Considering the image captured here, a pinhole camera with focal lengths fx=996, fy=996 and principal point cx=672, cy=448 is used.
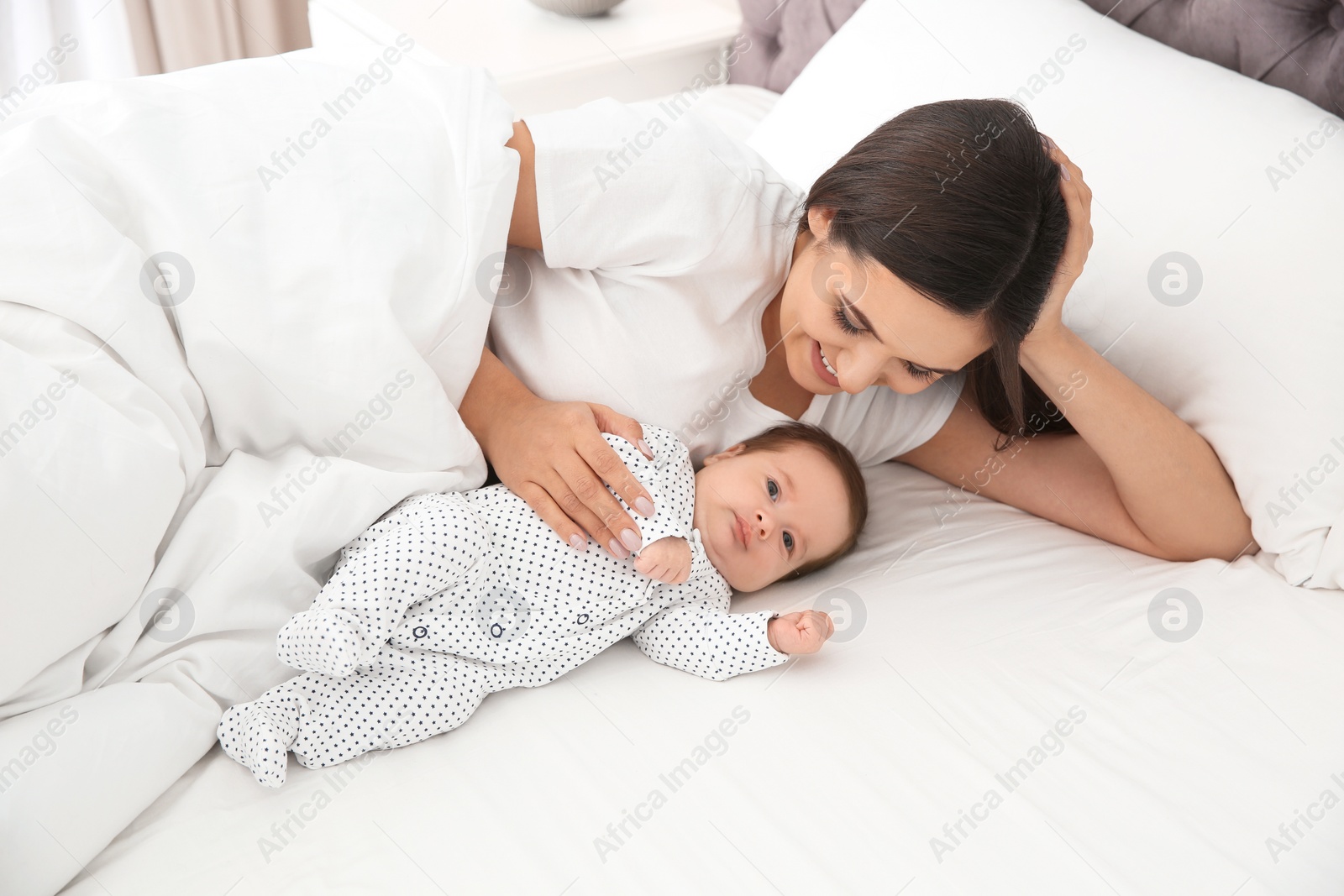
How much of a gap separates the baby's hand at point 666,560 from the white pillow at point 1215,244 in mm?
633

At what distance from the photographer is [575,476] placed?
1070 millimetres

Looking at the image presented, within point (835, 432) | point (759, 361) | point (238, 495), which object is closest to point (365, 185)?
point (238, 495)

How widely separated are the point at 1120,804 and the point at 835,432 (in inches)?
24.2

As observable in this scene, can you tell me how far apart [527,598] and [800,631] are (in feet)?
0.94

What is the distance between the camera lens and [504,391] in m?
1.19

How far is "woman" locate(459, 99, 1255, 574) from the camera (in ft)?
3.40

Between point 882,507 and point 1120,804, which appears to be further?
point 882,507

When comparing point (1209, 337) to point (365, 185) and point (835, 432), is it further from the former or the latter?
point (365, 185)

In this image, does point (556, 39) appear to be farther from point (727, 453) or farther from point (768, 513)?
point (768, 513)

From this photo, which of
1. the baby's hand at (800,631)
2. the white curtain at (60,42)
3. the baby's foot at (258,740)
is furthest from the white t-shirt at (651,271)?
the white curtain at (60,42)

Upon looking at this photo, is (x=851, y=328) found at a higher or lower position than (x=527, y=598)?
higher

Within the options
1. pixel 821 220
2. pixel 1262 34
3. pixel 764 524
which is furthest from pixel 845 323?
pixel 1262 34

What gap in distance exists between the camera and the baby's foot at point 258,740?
34.0 inches

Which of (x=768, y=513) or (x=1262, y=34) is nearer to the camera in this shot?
(x=768, y=513)
